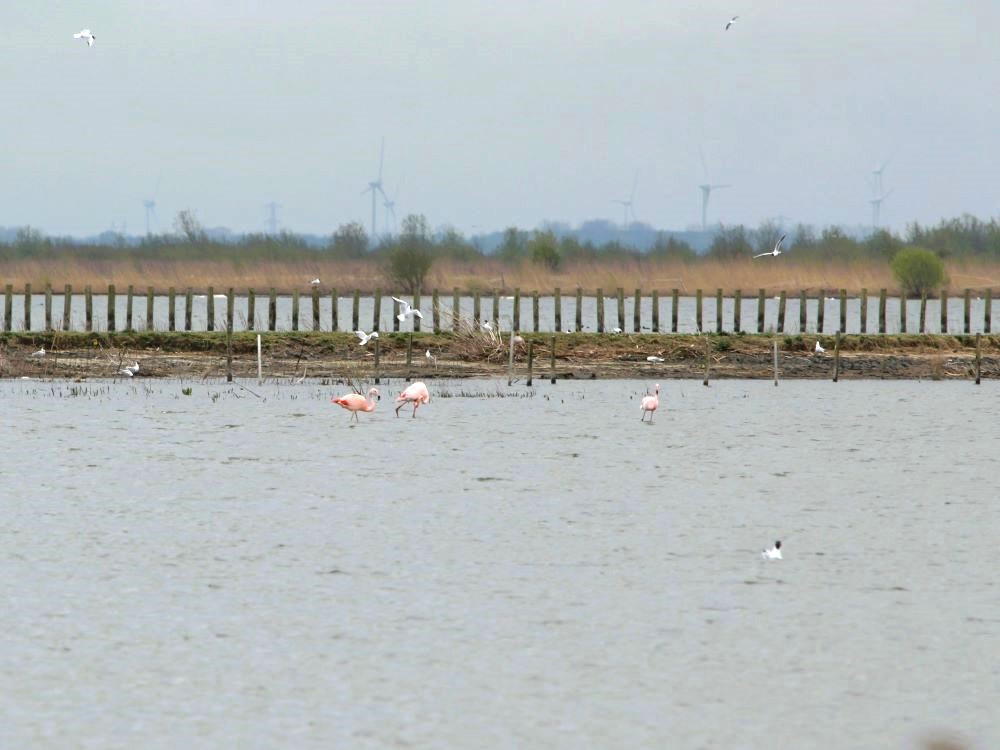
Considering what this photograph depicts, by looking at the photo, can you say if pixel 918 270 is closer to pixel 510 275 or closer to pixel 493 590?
pixel 510 275

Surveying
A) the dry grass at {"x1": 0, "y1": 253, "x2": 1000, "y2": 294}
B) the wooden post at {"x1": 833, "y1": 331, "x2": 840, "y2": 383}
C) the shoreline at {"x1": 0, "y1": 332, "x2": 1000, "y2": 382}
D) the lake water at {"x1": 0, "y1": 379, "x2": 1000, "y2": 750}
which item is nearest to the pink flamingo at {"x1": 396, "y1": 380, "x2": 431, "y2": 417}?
the lake water at {"x1": 0, "y1": 379, "x2": 1000, "y2": 750}

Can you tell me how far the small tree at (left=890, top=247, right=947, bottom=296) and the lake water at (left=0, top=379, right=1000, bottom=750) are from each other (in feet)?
155

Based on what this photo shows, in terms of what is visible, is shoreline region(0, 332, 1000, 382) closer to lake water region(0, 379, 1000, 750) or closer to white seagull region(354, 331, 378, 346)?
white seagull region(354, 331, 378, 346)

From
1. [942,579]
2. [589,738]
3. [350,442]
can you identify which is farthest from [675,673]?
[350,442]

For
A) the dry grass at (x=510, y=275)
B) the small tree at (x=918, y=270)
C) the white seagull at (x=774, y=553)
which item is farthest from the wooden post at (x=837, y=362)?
the small tree at (x=918, y=270)

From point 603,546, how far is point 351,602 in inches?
146

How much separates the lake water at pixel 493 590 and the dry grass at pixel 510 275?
147ft

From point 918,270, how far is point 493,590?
205ft

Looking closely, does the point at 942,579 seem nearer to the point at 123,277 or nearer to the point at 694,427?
the point at 694,427

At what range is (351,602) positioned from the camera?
13.9m

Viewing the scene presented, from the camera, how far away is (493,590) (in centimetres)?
1455

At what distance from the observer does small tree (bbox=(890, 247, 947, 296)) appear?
74312 mm

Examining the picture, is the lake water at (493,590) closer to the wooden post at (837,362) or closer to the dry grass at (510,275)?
the wooden post at (837,362)

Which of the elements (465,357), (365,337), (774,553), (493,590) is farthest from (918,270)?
(493,590)
